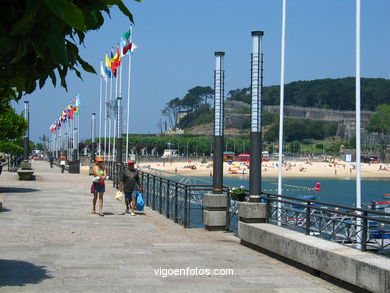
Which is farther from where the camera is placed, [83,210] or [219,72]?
[83,210]

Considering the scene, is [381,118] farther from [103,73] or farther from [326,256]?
[326,256]

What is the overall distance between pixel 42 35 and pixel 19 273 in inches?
185

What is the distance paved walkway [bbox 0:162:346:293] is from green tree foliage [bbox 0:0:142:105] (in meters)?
2.86

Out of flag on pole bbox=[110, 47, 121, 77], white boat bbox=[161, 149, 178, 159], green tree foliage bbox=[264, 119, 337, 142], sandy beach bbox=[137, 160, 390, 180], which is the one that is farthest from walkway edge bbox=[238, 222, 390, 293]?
green tree foliage bbox=[264, 119, 337, 142]

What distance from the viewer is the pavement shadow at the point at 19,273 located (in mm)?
8469

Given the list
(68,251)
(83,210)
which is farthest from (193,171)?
(68,251)

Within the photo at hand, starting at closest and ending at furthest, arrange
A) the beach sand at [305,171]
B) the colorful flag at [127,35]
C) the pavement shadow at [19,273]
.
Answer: the pavement shadow at [19,273], the colorful flag at [127,35], the beach sand at [305,171]

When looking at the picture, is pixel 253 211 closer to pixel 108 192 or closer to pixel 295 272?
pixel 295 272

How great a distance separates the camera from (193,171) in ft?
424

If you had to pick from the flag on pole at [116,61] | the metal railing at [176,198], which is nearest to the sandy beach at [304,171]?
the flag on pole at [116,61]

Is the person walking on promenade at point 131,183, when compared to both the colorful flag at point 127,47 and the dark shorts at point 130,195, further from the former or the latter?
the colorful flag at point 127,47

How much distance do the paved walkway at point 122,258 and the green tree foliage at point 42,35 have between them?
286 cm

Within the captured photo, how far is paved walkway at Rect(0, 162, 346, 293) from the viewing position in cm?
855

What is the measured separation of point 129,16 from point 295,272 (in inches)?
219
